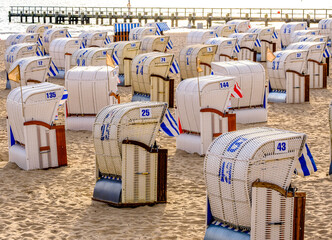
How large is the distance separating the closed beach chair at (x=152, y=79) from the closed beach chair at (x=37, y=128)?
21.0 ft

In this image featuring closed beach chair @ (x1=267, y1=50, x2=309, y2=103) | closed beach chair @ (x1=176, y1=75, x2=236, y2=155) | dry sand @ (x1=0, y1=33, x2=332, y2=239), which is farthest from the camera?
closed beach chair @ (x1=267, y1=50, x2=309, y2=103)

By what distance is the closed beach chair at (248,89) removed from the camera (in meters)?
17.9

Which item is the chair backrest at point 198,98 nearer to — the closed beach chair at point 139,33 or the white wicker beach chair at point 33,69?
the white wicker beach chair at point 33,69

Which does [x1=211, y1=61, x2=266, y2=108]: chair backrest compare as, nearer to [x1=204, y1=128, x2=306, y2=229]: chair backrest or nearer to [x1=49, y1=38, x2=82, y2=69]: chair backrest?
[x1=204, y1=128, x2=306, y2=229]: chair backrest

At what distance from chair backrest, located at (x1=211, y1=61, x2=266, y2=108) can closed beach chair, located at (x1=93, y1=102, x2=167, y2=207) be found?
6708mm

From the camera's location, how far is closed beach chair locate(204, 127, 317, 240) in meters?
8.52

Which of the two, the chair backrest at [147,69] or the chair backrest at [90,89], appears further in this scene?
the chair backrest at [147,69]

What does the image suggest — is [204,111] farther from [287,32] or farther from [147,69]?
[287,32]

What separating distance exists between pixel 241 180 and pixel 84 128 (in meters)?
9.55

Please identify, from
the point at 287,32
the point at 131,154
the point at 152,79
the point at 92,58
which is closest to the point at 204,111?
the point at 131,154

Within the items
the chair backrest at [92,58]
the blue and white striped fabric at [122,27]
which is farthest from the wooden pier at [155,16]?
the chair backrest at [92,58]

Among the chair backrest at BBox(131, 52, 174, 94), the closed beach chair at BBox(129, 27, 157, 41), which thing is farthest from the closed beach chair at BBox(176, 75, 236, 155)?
the closed beach chair at BBox(129, 27, 157, 41)

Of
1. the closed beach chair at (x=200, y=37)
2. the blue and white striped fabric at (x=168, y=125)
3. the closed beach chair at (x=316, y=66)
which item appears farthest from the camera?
the closed beach chair at (x=200, y=37)

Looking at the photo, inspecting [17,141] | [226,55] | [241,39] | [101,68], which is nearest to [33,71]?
[101,68]
